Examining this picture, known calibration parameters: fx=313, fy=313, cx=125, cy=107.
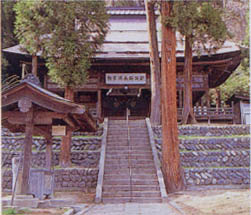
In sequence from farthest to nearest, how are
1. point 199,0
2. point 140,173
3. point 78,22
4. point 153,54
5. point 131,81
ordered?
point 131,81 < point 153,54 < point 78,22 < point 199,0 < point 140,173

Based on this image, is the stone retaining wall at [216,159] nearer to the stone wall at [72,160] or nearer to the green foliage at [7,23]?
the stone wall at [72,160]

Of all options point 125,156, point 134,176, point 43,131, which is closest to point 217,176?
point 134,176

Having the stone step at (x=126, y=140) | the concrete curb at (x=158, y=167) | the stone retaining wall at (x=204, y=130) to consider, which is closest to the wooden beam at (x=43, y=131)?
the concrete curb at (x=158, y=167)

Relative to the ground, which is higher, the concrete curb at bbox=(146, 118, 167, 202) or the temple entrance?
the temple entrance

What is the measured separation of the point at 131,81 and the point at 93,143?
6421 millimetres

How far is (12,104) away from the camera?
7254mm

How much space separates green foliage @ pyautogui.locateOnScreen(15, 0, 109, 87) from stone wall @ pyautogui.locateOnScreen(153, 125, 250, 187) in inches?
183

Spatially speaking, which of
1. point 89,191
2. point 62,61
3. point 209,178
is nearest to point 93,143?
point 89,191

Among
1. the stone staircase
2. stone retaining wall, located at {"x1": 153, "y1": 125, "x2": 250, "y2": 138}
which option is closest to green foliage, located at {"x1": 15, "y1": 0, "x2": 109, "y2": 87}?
the stone staircase

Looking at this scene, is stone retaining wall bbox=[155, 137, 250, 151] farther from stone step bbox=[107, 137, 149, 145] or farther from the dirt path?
the dirt path

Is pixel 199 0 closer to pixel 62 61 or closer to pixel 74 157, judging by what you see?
pixel 62 61

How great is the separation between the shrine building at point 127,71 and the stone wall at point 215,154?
4.73 m

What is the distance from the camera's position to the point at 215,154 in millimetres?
12367

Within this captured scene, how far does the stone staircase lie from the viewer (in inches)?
374
